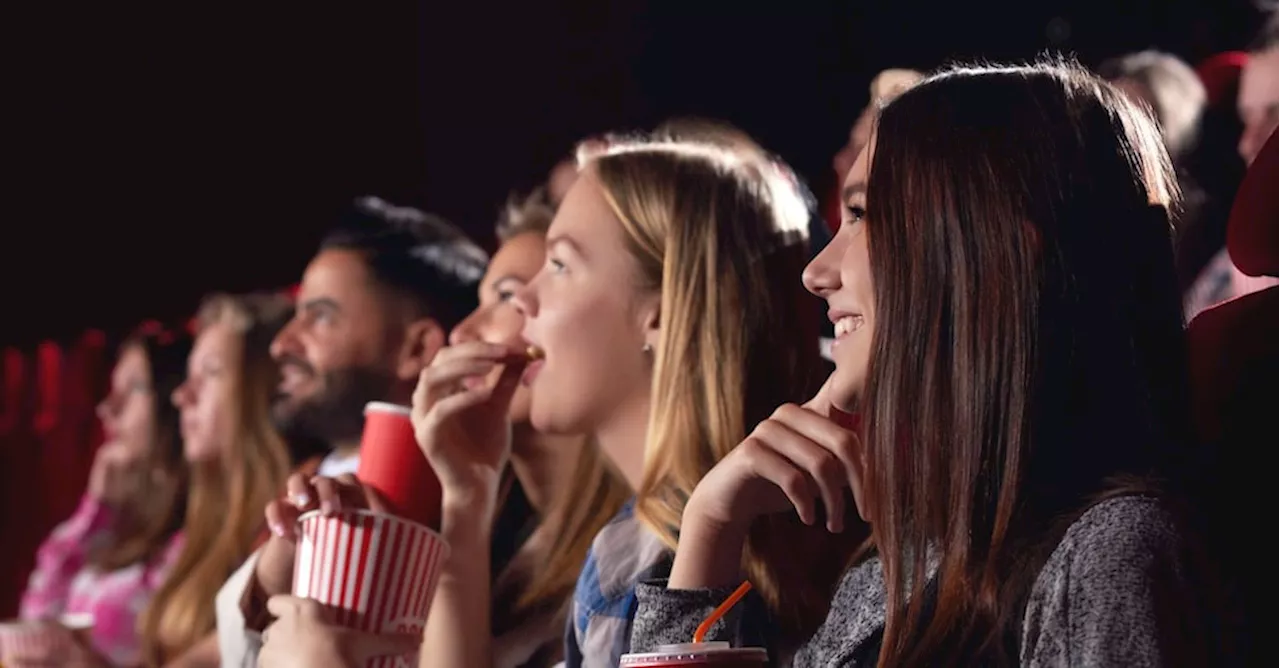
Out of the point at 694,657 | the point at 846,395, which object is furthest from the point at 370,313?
the point at 694,657

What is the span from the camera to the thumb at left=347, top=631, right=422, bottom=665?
1842mm

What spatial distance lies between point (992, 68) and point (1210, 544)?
48cm

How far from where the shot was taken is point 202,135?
15.0 ft

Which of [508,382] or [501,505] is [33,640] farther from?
[508,382]

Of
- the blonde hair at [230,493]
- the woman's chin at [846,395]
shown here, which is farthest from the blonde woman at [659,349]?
the blonde hair at [230,493]

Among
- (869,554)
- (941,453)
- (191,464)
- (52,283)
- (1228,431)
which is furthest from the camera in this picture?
(52,283)

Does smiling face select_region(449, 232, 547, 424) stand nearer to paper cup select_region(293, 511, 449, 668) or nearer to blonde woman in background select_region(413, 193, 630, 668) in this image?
blonde woman in background select_region(413, 193, 630, 668)

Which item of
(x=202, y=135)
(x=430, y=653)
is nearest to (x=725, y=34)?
(x=430, y=653)

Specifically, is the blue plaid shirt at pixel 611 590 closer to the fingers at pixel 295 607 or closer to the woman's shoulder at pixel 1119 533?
the fingers at pixel 295 607

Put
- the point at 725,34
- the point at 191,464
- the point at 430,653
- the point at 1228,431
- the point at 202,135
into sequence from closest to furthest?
1. the point at 1228,431
2. the point at 430,653
3. the point at 725,34
4. the point at 191,464
5. the point at 202,135

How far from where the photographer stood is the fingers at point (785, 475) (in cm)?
140

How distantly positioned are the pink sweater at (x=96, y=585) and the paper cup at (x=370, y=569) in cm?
154

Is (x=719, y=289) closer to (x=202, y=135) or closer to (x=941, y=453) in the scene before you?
(x=941, y=453)

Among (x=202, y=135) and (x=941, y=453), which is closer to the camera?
(x=941, y=453)
